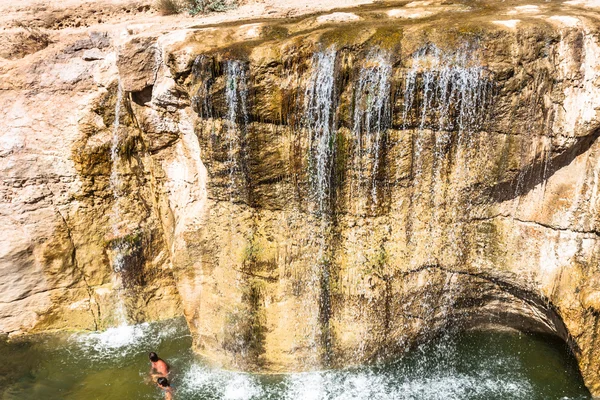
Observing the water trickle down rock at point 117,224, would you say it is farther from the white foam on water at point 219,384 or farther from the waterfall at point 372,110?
the waterfall at point 372,110

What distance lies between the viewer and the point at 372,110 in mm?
6672

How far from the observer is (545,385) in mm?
7832

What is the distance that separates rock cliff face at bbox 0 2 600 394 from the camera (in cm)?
662

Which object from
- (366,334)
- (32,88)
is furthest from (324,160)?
(32,88)

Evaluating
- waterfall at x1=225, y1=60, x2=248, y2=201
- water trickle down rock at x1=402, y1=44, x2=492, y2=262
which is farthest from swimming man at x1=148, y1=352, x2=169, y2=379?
water trickle down rock at x1=402, y1=44, x2=492, y2=262

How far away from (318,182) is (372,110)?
1272 mm

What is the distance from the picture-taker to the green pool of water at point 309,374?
7.77m

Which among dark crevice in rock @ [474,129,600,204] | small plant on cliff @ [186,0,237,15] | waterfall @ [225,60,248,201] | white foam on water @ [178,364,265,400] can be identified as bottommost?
white foam on water @ [178,364,265,400]

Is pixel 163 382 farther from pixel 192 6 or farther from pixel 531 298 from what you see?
pixel 192 6

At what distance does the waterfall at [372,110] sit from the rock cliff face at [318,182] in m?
0.02

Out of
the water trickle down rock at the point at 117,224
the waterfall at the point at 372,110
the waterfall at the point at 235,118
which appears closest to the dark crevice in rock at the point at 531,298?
the waterfall at the point at 372,110

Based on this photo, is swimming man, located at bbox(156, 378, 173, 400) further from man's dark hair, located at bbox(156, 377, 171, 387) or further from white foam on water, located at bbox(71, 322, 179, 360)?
white foam on water, located at bbox(71, 322, 179, 360)

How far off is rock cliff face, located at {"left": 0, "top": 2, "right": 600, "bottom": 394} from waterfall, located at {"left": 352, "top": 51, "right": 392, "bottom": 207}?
22 millimetres

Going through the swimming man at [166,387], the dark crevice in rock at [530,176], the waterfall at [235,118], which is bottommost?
the swimming man at [166,387]
